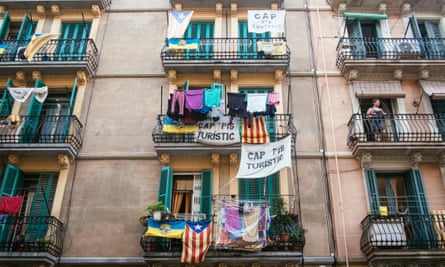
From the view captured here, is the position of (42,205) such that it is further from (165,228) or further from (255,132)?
(255,132)

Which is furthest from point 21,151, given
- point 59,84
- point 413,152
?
point 413,152

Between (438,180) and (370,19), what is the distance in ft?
24.0

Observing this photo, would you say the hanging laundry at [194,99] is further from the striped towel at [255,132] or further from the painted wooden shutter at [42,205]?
the painted wooden shutter at [42,205]

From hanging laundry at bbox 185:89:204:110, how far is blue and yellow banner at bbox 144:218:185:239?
4.27m

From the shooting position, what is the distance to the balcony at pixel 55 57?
16.9 m

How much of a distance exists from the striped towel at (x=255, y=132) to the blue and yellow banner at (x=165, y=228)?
146 inches

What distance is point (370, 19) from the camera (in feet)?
A: 60.0

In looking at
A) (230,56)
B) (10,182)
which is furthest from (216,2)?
(10,182)

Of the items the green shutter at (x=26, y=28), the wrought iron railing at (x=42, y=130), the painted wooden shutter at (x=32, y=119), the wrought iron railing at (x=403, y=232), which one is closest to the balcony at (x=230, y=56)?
the wrought iron railing at (x=42, y=130)

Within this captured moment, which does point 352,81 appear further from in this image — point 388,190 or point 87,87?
point 87,87

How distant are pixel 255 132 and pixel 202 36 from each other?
5.63 meters

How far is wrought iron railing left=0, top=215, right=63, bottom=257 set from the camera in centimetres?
1355

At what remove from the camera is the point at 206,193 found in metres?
14.8

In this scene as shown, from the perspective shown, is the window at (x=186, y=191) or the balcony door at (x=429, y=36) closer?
the window at (x=186, y=191)
